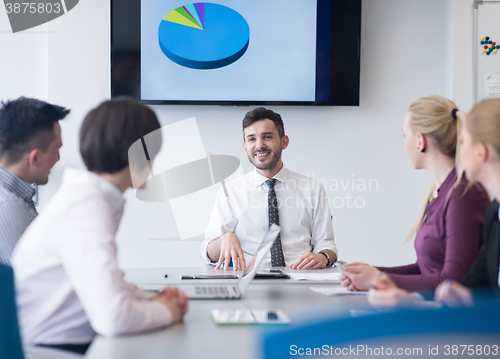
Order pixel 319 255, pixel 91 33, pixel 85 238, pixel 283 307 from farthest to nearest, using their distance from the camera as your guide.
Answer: pixel 91 33, pixel 319 255, pixel 283 307, pixel 85 238

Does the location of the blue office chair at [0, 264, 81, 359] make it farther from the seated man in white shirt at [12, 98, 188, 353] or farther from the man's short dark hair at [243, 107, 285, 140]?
the man's short dark hair at [243, 107, 285, 140]

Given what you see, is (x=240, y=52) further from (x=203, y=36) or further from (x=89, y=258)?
(x=89, y=258)

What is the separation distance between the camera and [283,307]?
133cm

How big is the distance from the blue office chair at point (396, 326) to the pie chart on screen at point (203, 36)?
3022 millimetres

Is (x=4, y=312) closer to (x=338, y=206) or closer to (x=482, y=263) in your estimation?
(x=482, y=263)

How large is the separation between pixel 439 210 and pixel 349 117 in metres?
1.75

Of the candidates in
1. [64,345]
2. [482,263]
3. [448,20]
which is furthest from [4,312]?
[448,20]

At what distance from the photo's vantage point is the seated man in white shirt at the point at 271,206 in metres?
2.49

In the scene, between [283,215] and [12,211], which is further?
[283,215]

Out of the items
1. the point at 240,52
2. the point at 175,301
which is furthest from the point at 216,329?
the point at 240,52

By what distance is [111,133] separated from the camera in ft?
3.75

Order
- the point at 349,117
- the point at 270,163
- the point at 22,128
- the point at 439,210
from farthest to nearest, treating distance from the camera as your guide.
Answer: the point at 349,117 < the point at 270,163 < the point at 22,128 < the point at 439,210

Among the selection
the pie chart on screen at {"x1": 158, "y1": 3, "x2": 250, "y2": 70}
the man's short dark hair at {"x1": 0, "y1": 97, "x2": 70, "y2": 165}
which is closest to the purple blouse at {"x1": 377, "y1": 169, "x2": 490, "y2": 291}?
the man's short dark hair at {"x1": 0, "y1": 97, "x2": 70, "y2": 165}

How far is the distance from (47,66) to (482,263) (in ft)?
9.91
